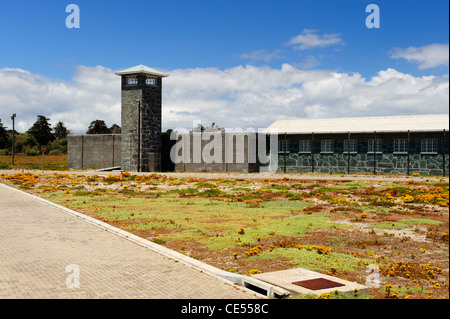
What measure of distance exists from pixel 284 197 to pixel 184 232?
9.88 metres

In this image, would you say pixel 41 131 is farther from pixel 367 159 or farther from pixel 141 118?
pixel 367 159

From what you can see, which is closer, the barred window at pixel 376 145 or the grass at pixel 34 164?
the barred window at pixel 376 145

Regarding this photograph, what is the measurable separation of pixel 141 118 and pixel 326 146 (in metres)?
17.6

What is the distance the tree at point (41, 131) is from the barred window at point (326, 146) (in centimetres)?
8279

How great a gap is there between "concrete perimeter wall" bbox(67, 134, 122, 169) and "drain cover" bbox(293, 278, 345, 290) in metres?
43.1

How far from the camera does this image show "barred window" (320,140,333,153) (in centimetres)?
3912

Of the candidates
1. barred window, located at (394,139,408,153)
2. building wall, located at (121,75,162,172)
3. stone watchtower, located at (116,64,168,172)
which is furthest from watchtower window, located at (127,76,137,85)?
barred window, located at (394,139,408,153)

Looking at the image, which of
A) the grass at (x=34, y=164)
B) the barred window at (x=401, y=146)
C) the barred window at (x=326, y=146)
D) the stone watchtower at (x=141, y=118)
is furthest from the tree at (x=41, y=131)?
the barred window at (x=401, y=146)

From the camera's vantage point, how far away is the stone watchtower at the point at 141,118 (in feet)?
144

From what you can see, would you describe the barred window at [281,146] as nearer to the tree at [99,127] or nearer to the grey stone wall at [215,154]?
the grey stone wall at [215,154]

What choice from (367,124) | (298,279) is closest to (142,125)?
(367,124)

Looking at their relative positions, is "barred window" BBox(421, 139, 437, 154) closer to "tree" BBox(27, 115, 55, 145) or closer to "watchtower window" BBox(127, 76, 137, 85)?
"watchtower window" BBox(127, 76, 137, 85)

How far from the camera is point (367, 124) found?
1556 inches
